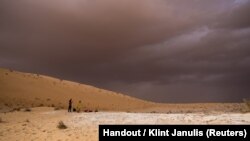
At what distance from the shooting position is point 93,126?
22.1 metres

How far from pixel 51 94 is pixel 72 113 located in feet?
110

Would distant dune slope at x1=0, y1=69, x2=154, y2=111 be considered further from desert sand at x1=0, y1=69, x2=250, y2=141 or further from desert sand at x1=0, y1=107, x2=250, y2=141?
desert sand at x1=0, y1=107, x2=250, y2=141

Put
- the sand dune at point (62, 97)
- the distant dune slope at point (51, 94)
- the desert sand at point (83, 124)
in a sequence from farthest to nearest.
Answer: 1. the distant dune slope at point (51, 94)
2. the sand dune at point (62, 97)
3. the desert sand at point (83, 124)

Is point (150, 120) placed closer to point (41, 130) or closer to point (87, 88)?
point (41, 130)

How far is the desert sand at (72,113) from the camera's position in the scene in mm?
21203

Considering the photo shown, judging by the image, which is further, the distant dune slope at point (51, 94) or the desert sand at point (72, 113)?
the distant dune slope at point (51, 94)

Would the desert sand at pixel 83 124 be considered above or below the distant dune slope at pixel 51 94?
below

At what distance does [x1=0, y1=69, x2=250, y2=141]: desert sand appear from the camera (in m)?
21.2

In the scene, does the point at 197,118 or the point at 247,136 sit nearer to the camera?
the point at 247,136

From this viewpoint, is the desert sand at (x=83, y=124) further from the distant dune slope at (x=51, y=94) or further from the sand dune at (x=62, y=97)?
the distant dune slope at (x=51, y=94)

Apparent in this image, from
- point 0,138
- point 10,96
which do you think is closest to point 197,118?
point 0,138

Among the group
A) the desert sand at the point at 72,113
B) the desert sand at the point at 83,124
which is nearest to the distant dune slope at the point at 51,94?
the desert sand at the point at 72,113

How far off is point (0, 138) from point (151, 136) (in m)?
10.2

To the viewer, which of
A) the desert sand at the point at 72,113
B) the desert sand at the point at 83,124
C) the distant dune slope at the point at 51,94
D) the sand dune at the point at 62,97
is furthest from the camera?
the distant dune slope at the point at 51,94
